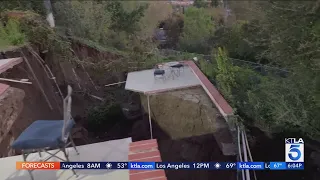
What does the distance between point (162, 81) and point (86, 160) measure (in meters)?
3.54

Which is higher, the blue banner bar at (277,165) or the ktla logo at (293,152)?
the ktla logo at (293,152)

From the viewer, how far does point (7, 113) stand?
5.12 m

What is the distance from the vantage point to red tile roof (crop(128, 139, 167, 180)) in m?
3.14

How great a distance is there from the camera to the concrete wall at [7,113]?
4.89 meters

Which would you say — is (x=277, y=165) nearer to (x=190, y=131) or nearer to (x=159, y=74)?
(x=190, y=131)

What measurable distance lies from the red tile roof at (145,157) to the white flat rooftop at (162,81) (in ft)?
8.79

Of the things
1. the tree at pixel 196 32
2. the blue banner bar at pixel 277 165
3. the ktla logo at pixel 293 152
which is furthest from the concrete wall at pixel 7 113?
the tree at pixel 196 32

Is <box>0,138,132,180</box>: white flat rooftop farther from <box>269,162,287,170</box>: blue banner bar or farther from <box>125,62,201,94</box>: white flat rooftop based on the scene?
<box>125,62,201,94</box>: white flat rooftop

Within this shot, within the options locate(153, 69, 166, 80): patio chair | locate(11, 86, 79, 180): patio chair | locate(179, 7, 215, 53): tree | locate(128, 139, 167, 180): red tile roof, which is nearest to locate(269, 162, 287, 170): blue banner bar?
locate(128, 139, 167, 180): red tile roof

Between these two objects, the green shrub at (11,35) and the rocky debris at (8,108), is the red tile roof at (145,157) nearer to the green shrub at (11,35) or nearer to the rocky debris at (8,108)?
the rocky debris at (8,108)

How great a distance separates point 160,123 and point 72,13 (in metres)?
7.02

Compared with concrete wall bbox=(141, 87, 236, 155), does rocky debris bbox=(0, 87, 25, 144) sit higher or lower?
higher

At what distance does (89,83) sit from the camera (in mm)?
9102

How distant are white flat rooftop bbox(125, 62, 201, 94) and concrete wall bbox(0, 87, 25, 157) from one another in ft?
7.56
